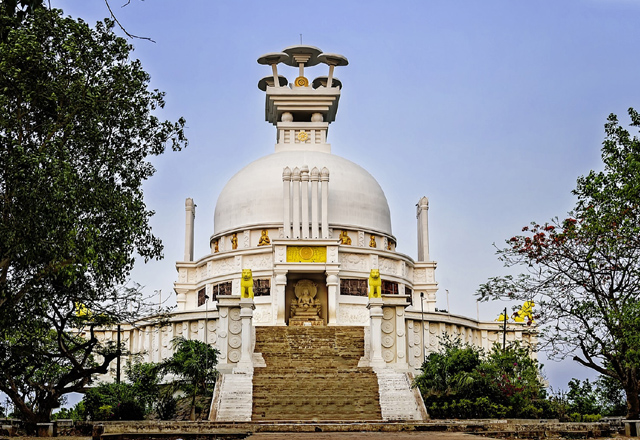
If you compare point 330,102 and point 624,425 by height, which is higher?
point 330,102

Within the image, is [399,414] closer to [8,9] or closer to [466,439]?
[466,439]

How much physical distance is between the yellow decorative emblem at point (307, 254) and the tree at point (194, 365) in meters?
12.9

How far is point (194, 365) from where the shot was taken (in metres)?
24.7

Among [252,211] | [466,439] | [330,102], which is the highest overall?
[330,102]

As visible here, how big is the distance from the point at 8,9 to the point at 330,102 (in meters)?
40.4

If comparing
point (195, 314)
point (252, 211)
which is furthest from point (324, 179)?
point (195, 314)

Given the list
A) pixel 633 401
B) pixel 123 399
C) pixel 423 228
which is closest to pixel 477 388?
pixel 633 401

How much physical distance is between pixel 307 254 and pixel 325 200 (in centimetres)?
339

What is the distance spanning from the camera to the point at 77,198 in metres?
15.6

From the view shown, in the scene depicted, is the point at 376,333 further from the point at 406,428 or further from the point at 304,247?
the point at 304,247

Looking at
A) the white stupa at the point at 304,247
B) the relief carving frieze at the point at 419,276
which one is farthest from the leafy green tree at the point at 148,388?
the relief carving frieze at the point at 419,276

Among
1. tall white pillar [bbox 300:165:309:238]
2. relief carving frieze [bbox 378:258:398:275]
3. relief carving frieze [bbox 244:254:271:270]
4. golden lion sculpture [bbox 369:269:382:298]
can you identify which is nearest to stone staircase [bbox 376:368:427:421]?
golden lion sculpture [bbox 369:269:382:298]

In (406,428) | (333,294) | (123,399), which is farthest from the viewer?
(333,294)

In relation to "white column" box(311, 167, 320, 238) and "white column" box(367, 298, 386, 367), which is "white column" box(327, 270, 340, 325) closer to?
"white column" box(311, 167, 320, 238)
